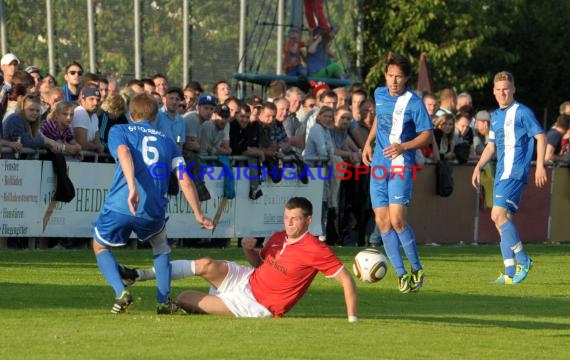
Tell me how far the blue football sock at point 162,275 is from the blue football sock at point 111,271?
31 cm

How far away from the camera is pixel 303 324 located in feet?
39.1

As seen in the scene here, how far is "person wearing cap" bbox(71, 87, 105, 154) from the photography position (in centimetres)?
1966

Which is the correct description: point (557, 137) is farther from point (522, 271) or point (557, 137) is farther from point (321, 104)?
point (522, 271)

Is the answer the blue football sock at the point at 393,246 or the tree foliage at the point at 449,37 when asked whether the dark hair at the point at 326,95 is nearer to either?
the blue football sock at the point at 393,246

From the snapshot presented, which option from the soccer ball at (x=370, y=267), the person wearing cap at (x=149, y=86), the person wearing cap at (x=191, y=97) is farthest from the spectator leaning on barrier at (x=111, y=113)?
the soccer ball at (x=370, y=267)

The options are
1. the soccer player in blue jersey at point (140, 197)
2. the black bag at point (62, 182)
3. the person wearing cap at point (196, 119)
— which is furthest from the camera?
the person wearing cap at point (196, 119)

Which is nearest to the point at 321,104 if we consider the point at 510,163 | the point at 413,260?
the point at 510,163

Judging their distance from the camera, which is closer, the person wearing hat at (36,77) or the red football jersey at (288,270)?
the red football jersey at (288,270)

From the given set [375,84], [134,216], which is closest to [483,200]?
[134,216]

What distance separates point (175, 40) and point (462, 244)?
924cm

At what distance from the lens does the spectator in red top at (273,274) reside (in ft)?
39.0

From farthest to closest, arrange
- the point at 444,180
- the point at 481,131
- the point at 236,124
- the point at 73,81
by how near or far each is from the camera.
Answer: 1. the point at 481,131
2. the point at 444,180
3. the point at 236,124
4. the point at 73,81

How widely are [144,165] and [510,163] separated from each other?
249 inches

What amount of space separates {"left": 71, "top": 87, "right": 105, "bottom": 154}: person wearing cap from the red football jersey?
25.7ft
